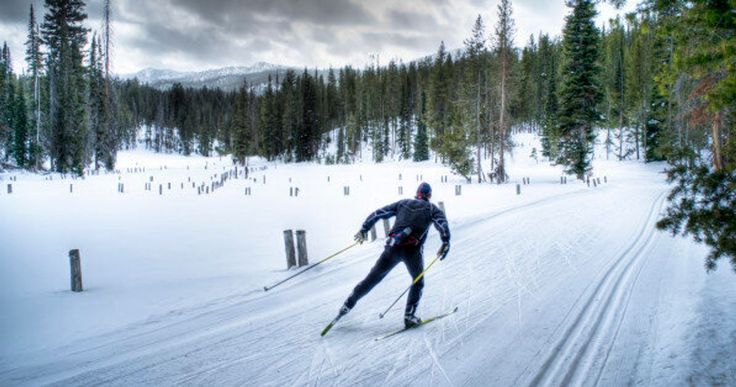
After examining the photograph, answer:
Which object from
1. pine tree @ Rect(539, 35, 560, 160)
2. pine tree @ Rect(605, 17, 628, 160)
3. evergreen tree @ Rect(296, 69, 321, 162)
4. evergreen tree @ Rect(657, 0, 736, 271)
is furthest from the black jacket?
evergreen tree @ Rect(296, 69, 321, 162)

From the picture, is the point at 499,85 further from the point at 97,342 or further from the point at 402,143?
the point at 402,143

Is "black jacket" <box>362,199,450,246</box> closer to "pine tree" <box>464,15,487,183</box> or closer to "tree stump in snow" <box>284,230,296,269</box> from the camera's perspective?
"tree stump in snow" <box>284,230,296,269</box>

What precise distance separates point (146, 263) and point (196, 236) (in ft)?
12.0

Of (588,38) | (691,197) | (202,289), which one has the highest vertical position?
(588,38)

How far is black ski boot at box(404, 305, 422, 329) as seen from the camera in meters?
5.63

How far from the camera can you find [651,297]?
6547 millimetres

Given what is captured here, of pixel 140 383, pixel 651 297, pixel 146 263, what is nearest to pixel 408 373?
pixel 140 383

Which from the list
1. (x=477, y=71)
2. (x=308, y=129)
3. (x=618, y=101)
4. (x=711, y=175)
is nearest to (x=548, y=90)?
(x=618, y=101)

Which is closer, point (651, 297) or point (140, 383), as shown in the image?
point (140, 383)

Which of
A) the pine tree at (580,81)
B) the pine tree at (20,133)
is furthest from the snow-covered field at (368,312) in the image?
the pine tree at (20,133)

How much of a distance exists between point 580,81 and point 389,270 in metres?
31.0

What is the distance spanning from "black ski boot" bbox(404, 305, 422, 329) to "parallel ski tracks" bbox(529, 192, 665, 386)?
1.73 m

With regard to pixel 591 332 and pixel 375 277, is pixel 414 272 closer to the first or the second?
pixel 375 277

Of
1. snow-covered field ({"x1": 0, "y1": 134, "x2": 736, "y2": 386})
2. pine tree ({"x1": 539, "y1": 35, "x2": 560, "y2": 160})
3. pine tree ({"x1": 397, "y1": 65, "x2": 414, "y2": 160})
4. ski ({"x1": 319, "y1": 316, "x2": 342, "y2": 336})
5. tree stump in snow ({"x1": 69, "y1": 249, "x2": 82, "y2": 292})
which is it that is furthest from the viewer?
pine tree ({"x1": 397, "y1": 65, "x2": 414, "y2": 160})
